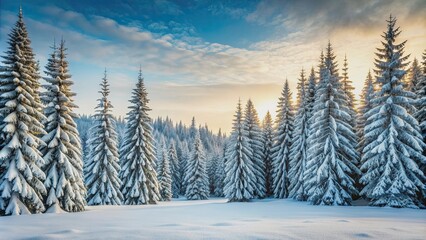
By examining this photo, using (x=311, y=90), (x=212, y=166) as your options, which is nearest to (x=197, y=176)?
(x=212, y=166)

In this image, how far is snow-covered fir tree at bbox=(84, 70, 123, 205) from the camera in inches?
1288

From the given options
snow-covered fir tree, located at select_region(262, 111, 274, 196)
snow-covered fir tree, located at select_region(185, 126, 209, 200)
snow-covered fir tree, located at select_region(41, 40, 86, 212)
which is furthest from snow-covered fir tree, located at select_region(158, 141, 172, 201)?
snow-covered fir tree, located at select_region(41, 40, 86, 212)

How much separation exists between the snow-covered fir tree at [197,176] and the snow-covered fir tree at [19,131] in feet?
127

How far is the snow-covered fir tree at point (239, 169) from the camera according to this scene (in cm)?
4009

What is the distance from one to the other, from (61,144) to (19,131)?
3280mm

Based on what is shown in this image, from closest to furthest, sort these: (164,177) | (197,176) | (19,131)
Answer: (19,131) → (164,177) → (197,176)

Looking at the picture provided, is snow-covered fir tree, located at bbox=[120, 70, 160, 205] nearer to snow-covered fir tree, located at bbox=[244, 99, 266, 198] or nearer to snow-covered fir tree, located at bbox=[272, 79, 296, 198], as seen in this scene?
snow-covered fir tree, located at bbox=[244, 99, 266, 198]

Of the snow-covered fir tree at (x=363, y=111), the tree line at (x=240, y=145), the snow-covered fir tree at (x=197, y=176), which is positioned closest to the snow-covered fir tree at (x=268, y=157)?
the tree line at (x=240, y=145)

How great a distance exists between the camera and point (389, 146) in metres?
24.0

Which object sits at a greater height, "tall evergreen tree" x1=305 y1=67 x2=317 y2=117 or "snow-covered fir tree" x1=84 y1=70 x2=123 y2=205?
"tall evergreen tree" x1=305 y1=67 x2=317 y2=117

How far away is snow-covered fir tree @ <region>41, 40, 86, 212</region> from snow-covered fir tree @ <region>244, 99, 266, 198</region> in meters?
26.6

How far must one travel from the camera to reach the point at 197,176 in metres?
61.6

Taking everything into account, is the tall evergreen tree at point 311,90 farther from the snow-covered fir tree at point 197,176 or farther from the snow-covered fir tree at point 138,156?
the snow-covered fir tree at point 197,176

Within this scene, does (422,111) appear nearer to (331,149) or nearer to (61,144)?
(331,149)
